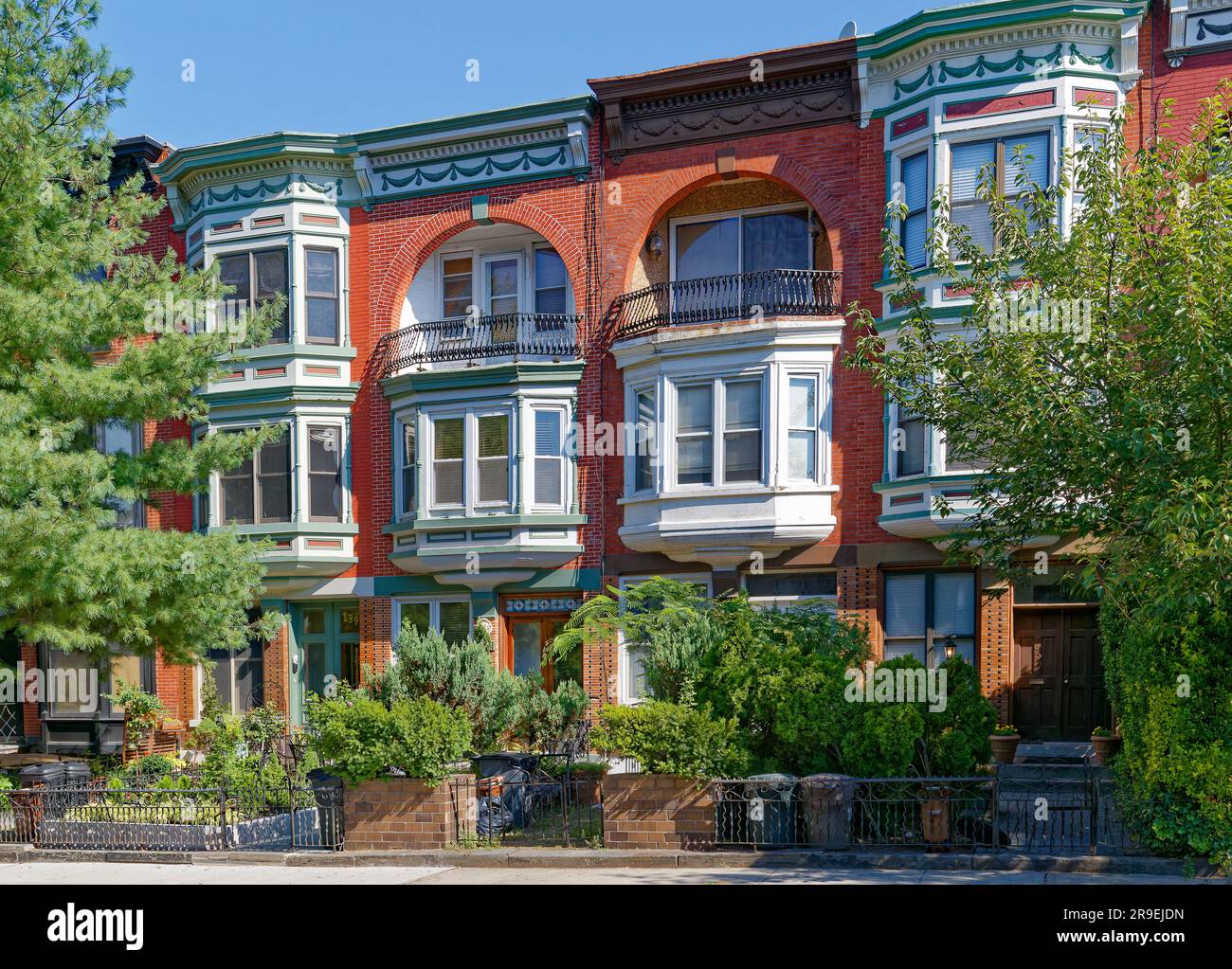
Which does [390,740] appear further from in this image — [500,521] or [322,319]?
[322,319]

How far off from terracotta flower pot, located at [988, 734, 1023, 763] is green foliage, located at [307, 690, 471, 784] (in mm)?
9062

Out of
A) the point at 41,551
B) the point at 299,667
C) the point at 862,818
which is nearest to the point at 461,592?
the point at 299,667

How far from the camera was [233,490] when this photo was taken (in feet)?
76.1

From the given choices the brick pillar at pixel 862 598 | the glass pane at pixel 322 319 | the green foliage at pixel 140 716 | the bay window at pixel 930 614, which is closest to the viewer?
the bay window at pixel 930 614

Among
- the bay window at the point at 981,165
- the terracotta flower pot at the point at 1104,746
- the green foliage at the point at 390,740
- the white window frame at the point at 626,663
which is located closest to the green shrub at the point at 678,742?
the green foliage at the point at 390,740

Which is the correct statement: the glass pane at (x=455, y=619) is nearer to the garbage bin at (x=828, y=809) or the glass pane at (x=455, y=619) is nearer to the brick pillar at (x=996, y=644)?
the brick pillar at (x=996, y=644)

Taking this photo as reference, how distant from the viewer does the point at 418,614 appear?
74.5 feet

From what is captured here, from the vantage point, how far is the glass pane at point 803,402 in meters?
19.7

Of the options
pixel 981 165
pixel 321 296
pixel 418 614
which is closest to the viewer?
pixel 981 165

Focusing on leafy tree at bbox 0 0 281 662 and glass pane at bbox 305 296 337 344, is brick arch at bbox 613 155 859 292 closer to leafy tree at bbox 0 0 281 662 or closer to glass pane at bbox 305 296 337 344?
glass pane at bbox 305 296 337 344

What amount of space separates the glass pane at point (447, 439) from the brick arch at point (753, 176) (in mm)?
4314

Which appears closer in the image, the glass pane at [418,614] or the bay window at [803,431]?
the bay window at [803,431]

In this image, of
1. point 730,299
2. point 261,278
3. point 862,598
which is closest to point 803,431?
point 730,299

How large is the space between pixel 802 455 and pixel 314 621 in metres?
11.1
